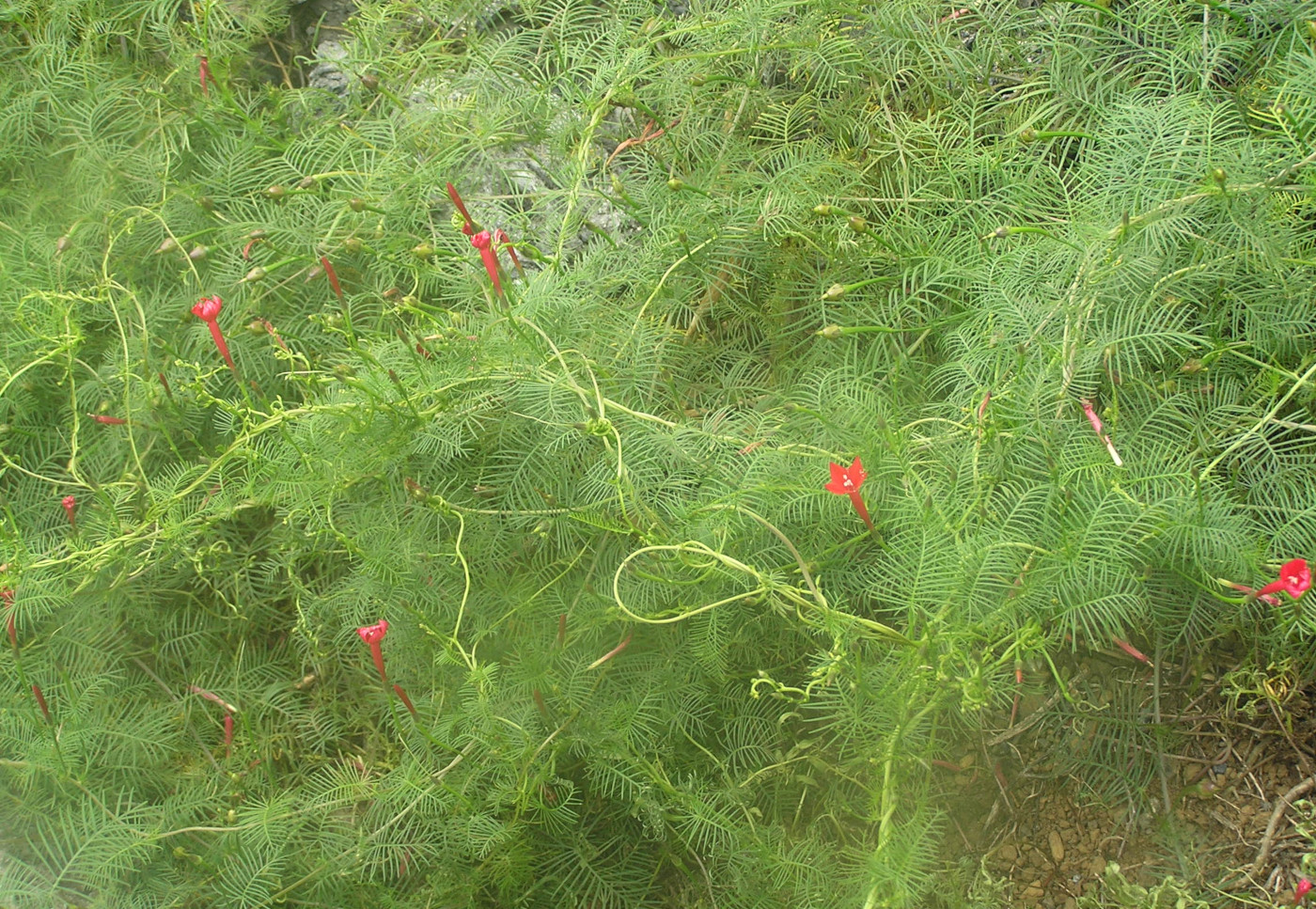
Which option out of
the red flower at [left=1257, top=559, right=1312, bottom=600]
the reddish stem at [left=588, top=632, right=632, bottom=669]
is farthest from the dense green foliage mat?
the red flower at [left=1257, top=559, right=1312, bottom=600]

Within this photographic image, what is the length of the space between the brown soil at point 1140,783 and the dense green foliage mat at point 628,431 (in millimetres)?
47

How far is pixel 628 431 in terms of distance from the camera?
1.76 metres

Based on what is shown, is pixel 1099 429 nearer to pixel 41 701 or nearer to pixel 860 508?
pixel 860 508

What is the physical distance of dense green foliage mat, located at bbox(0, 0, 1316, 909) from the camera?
1621mm

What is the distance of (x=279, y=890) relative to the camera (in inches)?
73.1

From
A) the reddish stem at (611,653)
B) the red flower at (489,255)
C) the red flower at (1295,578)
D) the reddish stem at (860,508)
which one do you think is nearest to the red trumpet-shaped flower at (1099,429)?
the red flower at (1295,578)

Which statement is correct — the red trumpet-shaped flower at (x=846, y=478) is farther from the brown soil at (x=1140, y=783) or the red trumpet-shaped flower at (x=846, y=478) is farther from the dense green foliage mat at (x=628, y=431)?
the brown soil at (x=1140, y=783)

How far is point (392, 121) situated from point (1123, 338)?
1515 millimetres

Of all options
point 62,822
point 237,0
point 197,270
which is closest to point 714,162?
point 197,270

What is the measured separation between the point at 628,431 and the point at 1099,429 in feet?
2.47

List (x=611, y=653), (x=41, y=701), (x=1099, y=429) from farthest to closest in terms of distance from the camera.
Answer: (x=41, y=701) → (x=611, y=653) → (x=1099, y=429)

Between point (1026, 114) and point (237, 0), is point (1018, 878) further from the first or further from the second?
point (237, 0)

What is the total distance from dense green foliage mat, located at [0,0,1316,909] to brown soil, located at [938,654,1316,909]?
1.9 inches

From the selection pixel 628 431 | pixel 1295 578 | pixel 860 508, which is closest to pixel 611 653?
pixel 628 431
